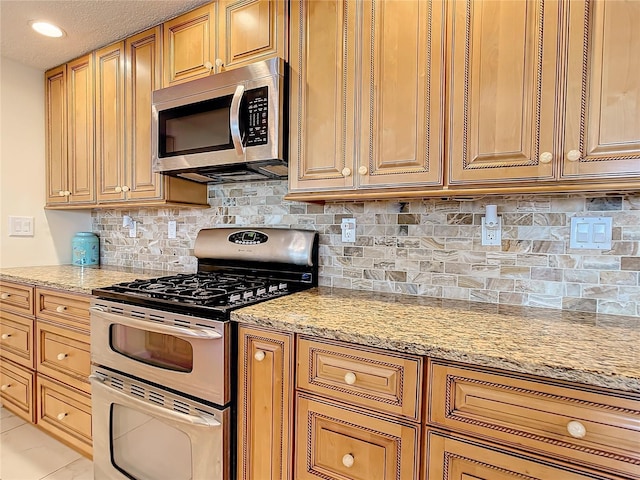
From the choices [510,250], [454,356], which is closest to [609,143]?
[510,250]

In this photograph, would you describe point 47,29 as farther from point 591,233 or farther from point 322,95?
point 591,233

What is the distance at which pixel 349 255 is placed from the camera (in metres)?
1.71

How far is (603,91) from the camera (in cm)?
99

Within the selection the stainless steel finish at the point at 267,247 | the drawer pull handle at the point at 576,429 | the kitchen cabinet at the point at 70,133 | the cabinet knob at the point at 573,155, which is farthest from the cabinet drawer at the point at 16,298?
the cabinet knob at the point at 573,155

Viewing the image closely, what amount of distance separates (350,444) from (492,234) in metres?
0.96

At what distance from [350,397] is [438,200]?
2.99 ft

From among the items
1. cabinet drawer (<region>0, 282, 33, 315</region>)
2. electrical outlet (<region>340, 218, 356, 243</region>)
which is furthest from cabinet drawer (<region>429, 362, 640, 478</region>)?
cabinet drawer (<region>0, 282, 33, 315</region>)

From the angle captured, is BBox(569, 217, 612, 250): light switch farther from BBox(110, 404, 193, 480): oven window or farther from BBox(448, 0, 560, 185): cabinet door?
BBox(110, 404, 193, 480): oven window

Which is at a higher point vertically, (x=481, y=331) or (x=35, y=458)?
(x=481, y=331)

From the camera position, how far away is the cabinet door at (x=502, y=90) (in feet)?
3.47

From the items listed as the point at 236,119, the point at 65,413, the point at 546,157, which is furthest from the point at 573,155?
the point at 65,413

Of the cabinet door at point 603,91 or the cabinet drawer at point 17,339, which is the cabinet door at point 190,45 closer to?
the cabinet door at point 603,91

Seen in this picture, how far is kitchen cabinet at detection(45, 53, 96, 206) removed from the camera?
229cm

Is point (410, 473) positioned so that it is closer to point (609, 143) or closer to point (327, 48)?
point (609, 143)
